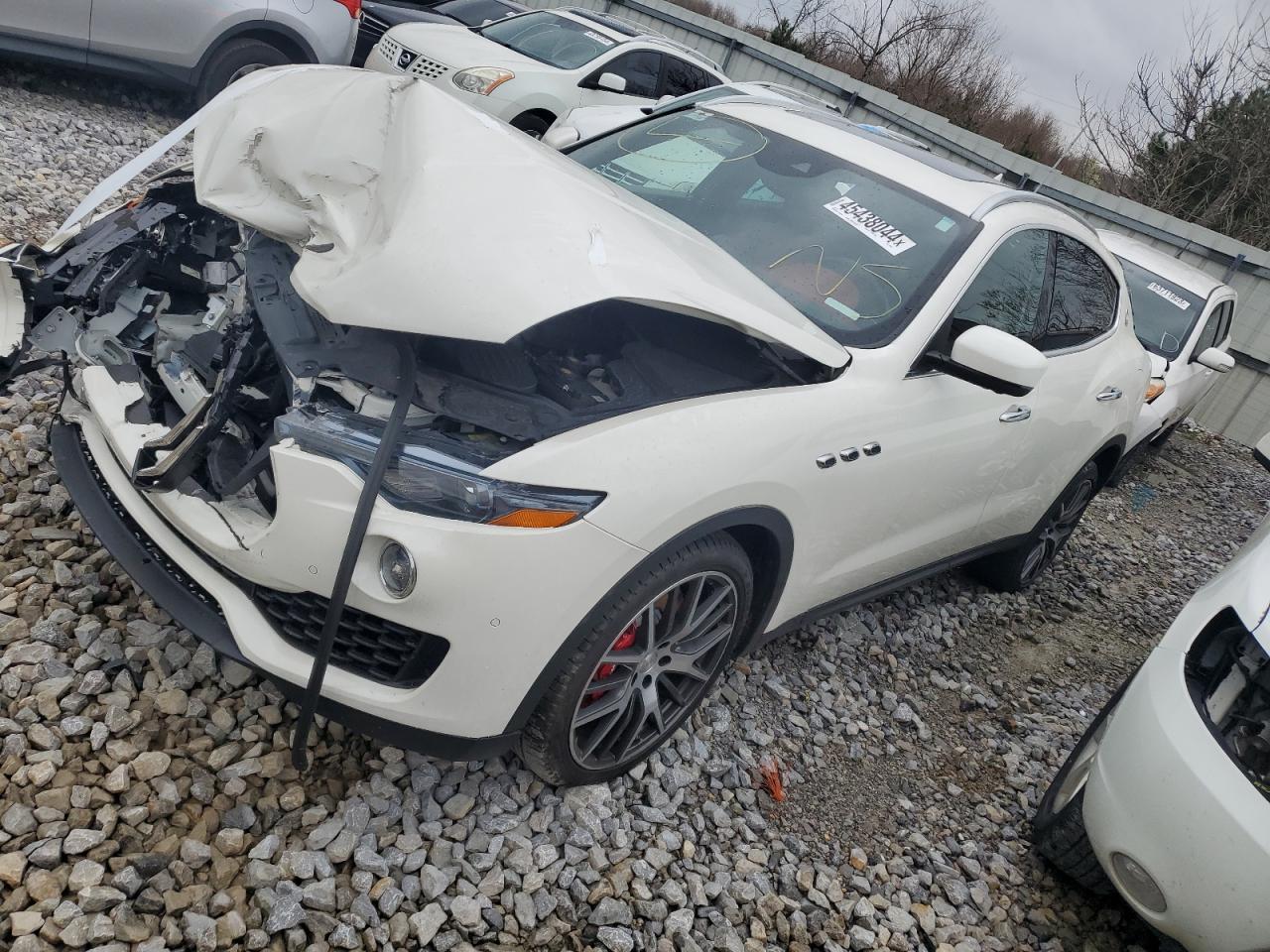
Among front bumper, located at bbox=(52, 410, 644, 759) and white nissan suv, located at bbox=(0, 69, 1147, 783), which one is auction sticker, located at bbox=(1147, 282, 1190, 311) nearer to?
white nissan suv, located at bbox=(0, 69, 1147, 783)

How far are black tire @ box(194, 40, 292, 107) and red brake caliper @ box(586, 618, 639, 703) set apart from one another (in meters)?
5.59

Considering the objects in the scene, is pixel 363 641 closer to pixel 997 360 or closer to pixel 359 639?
pixel 359 639

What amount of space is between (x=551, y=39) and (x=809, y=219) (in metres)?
6.68

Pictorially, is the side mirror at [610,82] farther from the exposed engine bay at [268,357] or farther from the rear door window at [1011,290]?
the exposed engine bay at [268,357]

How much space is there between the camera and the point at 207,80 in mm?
6359

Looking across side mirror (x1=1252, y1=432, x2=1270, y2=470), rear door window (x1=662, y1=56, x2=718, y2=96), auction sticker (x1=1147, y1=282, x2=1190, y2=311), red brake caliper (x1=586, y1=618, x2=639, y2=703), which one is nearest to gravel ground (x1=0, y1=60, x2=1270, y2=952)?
red brake caliper (x1=586, y1=618, x2=639, y2=703)

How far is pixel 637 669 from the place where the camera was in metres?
2.51

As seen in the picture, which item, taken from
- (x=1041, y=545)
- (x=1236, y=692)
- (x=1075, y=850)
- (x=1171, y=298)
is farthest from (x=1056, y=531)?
(x=1171, y=298)

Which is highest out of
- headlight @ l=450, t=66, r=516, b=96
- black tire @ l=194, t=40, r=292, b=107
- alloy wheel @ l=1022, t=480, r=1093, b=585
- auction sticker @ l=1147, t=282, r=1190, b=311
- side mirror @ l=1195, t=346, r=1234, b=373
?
auction sticker @ l=1147, t=282, r=1190, b=311

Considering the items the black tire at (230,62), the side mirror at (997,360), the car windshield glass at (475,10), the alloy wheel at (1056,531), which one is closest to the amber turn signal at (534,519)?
the side mirror at (997,360)

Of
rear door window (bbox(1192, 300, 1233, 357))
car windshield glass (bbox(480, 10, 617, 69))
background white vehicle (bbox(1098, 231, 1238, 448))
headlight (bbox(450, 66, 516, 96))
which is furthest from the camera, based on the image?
car windshield glass (bbox(480, 10, 617, 69))

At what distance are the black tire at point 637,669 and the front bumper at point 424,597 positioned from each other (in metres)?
0.10

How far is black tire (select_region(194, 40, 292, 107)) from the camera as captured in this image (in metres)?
6.36

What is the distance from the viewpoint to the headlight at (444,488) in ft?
6.62
